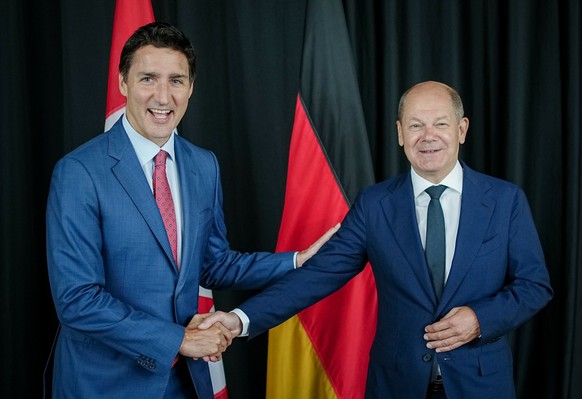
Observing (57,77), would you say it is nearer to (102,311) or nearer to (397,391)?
(102,311)

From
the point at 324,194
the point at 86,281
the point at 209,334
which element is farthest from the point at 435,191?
the point at 86,281

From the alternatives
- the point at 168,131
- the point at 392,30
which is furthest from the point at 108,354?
the point at 392,30

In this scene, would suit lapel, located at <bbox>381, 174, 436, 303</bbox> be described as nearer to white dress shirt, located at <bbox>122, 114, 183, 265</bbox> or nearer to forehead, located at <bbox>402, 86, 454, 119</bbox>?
forehead, located at <bbox>402, 86, 454, 119</bbox>

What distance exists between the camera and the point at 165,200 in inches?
86.3

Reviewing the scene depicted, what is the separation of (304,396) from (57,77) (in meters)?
2.04

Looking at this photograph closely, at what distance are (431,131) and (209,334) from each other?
1.02m

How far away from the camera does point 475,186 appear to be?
232 centimetres

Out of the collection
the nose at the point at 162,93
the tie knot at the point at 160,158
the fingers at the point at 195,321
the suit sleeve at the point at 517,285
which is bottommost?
the fingers at the point at 195,321

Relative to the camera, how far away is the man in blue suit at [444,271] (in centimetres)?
217

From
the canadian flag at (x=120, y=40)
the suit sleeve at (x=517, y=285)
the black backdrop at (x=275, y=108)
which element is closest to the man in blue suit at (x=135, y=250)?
the canadian flag at (x=120, y=40)

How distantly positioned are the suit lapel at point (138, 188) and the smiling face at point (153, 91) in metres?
0.12

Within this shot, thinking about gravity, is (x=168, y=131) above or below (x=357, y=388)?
above

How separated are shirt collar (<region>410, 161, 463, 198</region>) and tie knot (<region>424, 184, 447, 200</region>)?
24 millimetres

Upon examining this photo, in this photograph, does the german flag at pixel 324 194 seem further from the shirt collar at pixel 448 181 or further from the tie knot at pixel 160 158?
the tie knot at pixel 160 158
